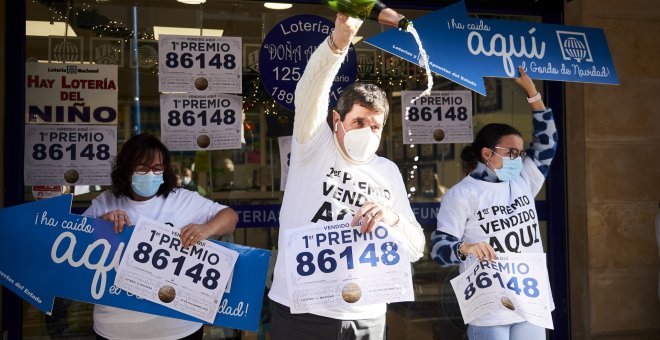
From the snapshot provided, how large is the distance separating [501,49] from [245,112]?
6.19ft

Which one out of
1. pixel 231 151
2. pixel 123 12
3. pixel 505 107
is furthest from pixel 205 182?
pixel 505 107

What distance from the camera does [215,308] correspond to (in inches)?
131

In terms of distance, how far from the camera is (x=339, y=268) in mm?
2926

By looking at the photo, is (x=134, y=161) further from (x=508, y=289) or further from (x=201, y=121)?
(x=508, y=289)

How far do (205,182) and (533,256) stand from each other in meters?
2.39

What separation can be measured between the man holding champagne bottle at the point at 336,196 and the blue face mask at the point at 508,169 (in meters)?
0.98

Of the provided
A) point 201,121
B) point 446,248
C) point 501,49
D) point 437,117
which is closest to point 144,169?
point 201,121

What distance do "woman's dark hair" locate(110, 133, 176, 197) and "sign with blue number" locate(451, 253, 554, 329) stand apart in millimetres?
1627

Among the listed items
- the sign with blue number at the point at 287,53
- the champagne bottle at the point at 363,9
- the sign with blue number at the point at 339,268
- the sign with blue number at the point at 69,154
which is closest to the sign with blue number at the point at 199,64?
the sign with blue number at the point at 287,53

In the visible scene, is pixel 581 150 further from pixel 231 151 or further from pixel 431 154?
pixel 231 151

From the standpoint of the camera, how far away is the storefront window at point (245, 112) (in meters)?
4.66

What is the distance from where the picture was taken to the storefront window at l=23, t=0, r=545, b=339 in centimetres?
466

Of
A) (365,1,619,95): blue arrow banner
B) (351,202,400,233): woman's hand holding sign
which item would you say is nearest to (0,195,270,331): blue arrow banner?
(351,202,400,233): woman's hand holding sign

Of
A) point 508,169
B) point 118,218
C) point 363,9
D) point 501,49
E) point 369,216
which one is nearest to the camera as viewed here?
point 363,9
